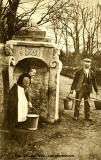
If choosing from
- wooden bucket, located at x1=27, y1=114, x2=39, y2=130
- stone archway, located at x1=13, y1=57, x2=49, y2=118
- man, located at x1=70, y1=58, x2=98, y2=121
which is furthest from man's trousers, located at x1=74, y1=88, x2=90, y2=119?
wooden bucket, located at x1=27, y1=114, x2=39, y2=130

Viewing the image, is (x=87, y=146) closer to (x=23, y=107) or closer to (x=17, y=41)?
(x=23, y=107)

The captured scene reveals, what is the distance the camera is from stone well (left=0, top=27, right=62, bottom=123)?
15.9 ft

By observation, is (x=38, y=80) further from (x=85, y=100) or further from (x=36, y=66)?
(x=85, y=100)

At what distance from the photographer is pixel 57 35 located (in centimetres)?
552

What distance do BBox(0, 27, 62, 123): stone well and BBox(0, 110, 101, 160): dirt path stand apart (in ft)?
0.95

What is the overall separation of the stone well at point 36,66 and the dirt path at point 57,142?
0.95 ft

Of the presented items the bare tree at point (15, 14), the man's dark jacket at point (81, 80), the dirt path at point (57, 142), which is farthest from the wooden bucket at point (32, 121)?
the bare tree at point (15, 14)

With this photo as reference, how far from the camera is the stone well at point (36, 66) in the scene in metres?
4.86

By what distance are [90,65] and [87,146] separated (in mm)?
1242

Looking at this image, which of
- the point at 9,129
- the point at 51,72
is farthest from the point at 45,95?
the point at 9,129

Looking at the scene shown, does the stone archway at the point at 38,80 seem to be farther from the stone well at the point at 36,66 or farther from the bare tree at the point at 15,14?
the bare tree at the point at 15,14

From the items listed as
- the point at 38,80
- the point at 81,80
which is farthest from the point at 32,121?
the point at 81,80

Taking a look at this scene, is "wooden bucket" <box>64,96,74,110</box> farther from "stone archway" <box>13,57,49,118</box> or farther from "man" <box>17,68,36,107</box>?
"man" <box>17,68,36,107</box>

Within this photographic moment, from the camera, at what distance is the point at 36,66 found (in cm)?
496
